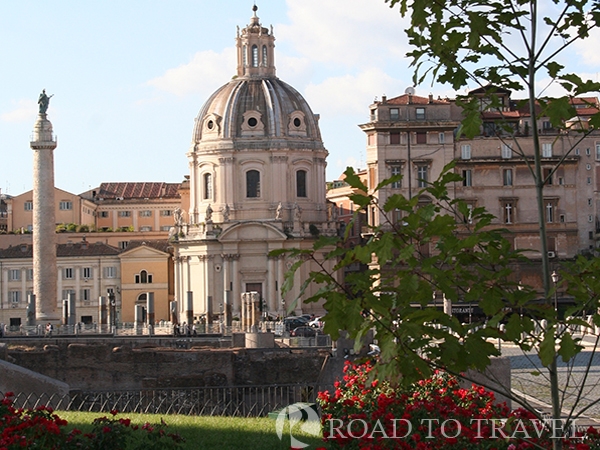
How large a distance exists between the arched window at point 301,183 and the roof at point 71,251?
1600 centimetres

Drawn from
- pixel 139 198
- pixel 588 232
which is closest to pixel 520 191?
pixel 588 232

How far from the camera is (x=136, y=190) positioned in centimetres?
12000

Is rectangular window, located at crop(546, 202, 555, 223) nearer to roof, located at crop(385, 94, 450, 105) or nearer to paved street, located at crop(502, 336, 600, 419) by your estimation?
roof, located at crop(385, 94, 450, 105)

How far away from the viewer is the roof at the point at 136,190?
11856 cm

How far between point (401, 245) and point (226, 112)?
80.0 meters

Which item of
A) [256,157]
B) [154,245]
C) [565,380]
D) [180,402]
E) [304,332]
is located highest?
[256,157]

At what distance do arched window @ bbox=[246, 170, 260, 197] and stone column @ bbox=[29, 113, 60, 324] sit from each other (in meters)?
17.5

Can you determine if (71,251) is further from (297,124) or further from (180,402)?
(180,402)

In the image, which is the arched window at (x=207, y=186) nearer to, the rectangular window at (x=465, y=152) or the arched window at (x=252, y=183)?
the arched window at (x=252, y=183)

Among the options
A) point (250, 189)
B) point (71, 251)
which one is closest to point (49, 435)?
point (250, 189)

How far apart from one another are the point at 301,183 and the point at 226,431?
70.4 meters

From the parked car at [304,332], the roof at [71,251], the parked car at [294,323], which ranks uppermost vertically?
the roof at [71,251]

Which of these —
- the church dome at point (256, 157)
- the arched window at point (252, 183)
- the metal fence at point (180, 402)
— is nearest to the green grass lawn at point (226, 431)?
the metal fence at point (180, 402)

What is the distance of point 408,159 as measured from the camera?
7244 cm
